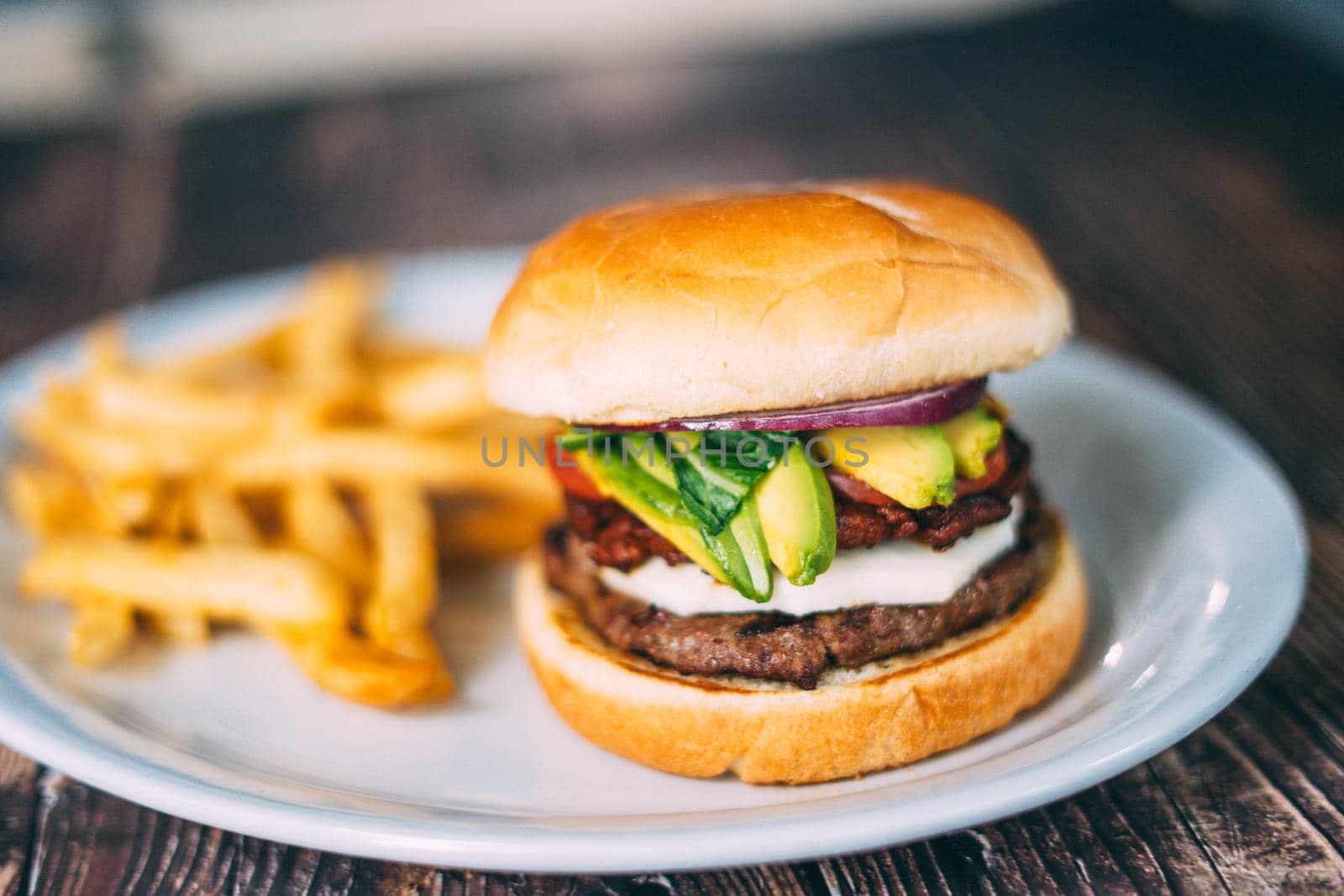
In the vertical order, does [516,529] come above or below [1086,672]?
below

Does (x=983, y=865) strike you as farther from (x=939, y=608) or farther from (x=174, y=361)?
(x=174, y=361)

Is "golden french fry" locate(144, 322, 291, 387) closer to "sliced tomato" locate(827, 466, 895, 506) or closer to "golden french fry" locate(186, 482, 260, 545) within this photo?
"golden french fry" locate(186, 482, 260, 545)

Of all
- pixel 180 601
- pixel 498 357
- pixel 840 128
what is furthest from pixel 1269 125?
pixel 180 601

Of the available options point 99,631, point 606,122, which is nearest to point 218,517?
point 99,631

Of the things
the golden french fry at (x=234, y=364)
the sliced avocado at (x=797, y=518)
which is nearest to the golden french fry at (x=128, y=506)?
the golden french fry at (x=234, y=364)

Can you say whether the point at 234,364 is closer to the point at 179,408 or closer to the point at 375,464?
the point at 179,408

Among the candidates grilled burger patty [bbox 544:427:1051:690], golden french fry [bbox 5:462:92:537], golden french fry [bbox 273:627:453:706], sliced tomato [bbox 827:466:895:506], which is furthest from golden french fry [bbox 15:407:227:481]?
sliced tomato [bbox 827:466:895:506]

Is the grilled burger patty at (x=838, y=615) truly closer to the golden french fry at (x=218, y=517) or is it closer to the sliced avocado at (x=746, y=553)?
the sliced avocado at (x=746, y=553)
